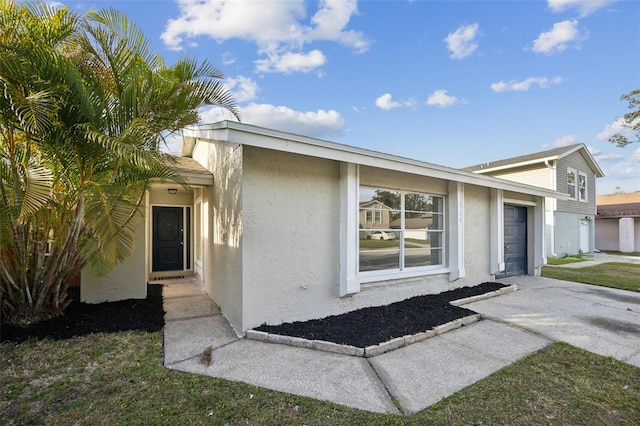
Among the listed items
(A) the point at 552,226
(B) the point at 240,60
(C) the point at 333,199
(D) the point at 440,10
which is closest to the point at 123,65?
(C) the point at 333,199

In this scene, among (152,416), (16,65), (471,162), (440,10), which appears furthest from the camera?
(471,162)

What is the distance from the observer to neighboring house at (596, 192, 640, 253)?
68.8 feet

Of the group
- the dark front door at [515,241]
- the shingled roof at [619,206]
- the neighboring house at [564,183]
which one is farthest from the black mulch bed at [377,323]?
the shingled roof at [619,206]

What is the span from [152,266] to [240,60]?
6.77 meters

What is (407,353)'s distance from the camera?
4.07m

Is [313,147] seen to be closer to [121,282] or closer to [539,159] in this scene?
[121,282]

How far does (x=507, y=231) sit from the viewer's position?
946 centimetres

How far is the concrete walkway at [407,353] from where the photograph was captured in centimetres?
318

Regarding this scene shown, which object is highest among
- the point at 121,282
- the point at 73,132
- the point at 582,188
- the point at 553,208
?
the point at 582,188

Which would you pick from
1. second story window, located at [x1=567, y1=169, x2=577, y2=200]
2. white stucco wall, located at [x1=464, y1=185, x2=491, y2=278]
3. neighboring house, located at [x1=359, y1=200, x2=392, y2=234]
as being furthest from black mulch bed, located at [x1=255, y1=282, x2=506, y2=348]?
second story window, located at [x1=567, y1=169, x2=577, y2=200]

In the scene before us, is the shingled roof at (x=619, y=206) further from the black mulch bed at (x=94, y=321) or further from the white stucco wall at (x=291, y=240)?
the black mulch bed at (x=94, y=321)

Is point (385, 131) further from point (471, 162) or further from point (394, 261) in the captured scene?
point (471, 162)

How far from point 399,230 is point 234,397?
Answer: 450 centimetres

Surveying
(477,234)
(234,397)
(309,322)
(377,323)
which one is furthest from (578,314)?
(234,397)
